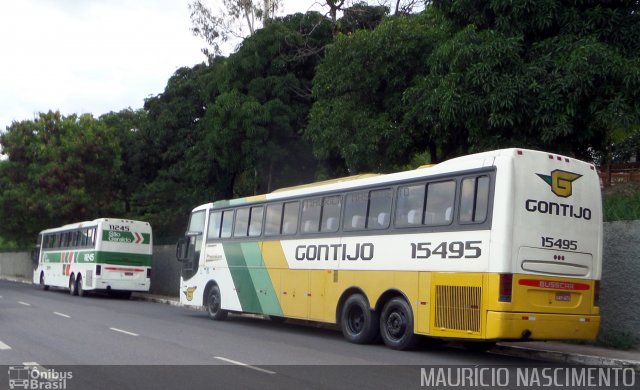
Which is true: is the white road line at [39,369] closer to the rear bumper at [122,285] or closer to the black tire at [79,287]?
the rear bumper at [122,285]

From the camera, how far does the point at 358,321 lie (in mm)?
15109

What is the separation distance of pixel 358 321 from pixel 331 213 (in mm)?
2381

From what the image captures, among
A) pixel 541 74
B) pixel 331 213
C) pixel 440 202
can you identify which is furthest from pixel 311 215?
pixel 541 74

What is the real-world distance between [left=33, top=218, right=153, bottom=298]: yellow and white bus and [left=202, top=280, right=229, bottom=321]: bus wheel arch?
10.2 m

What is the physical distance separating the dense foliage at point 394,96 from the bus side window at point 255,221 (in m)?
2.77

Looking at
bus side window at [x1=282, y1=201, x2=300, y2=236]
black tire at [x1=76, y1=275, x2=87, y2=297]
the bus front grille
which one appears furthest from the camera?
black tire at [x1=76, y1=275, x2=87, y2=297]

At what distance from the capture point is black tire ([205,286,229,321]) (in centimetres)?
2028

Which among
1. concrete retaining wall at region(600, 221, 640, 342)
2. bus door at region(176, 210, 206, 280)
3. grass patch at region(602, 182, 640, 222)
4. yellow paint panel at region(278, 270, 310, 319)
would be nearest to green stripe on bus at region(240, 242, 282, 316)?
yellow paint panel at region(278, 270, 310, 319)

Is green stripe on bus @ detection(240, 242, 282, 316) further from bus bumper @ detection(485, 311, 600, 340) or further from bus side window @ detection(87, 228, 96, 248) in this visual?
bus side window @ detection(87, 228, 96, 248)

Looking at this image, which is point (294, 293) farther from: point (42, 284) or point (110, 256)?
point (42, 284)

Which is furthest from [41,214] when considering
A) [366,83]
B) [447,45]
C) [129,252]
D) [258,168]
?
[447,45]

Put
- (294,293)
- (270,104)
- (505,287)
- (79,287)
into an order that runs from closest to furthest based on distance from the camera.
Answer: (505,287), (294,293), (270,104), (79,287)

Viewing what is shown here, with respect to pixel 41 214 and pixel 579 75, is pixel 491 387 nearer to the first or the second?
pixel 579 75

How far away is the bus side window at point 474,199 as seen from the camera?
12.1 m
